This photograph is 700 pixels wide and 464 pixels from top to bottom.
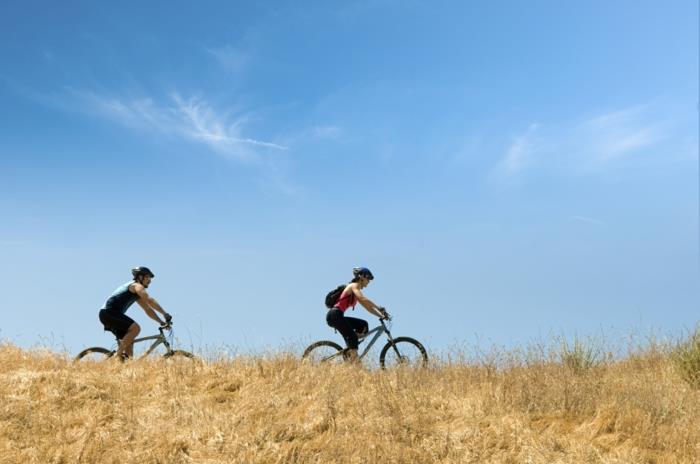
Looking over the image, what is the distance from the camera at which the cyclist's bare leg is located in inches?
547

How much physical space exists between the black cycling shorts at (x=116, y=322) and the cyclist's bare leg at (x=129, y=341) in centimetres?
10

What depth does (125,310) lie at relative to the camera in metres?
14.1

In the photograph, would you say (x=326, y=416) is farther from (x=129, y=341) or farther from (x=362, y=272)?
(x=129, y=341)

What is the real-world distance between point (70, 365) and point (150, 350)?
62.3 inches

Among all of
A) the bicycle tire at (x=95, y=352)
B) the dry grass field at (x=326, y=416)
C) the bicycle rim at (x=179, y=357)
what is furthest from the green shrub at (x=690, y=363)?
the bicycle tire at (x=95, y=352)

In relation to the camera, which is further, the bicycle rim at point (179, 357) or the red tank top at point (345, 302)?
the red tank top at point (345, 302)

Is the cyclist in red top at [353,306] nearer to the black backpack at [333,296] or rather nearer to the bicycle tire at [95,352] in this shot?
the black backpack at [333,296]

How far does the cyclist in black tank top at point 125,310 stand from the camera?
1392 centimetres

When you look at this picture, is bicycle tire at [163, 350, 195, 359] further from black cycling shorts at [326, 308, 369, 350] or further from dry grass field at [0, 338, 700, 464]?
black cycling shorts at [326, 308, 369, 350]

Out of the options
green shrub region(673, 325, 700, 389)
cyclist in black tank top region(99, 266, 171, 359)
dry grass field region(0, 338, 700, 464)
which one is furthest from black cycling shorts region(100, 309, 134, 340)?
green shrub region(673, 325, 700, 389)

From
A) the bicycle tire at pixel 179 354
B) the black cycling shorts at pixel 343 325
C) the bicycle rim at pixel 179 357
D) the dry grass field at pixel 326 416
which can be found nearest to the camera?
the dry grass field at pixel 326 416

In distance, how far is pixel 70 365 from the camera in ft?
43.0

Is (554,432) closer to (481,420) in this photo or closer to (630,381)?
(481,420)

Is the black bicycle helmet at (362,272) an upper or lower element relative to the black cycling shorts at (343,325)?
upper
